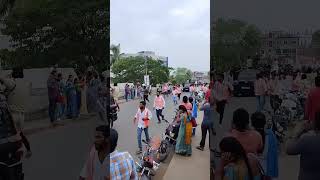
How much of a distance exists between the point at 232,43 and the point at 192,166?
1.74m

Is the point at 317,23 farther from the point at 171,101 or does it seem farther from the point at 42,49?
the point at 171,101

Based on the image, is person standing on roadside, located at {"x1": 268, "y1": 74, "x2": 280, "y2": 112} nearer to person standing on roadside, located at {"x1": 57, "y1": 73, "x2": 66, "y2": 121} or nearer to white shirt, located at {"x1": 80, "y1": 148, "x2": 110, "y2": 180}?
white shirt, located at {"x1": 80, "y1": 148, "x2": 110, "y2": 180}

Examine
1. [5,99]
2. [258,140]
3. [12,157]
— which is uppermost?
[5,99]

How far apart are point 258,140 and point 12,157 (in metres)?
1.91

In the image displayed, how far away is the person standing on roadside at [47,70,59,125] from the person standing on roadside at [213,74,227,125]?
4.31 ft

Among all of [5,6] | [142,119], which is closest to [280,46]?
[5,6]

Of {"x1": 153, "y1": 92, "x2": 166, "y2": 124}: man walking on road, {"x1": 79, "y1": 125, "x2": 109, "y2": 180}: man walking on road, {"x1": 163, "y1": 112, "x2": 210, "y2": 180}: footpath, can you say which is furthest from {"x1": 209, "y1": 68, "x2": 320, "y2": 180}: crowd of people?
{"x1": 153, "y1": 92, "x2": 166, "y2": 124}: man walking on road

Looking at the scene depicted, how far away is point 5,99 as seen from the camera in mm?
3330

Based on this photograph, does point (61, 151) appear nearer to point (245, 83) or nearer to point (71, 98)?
point (71, 98)

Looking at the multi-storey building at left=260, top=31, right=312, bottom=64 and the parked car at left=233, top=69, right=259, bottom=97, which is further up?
the multi-storey building at left=260, top=31, right=312, bottom=64

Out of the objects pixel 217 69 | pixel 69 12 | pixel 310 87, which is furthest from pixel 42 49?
pixel 310 87

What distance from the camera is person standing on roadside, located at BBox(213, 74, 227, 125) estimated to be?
133 inches

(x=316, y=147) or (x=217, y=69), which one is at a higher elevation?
(x=217, y=69)

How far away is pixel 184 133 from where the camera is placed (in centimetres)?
546
